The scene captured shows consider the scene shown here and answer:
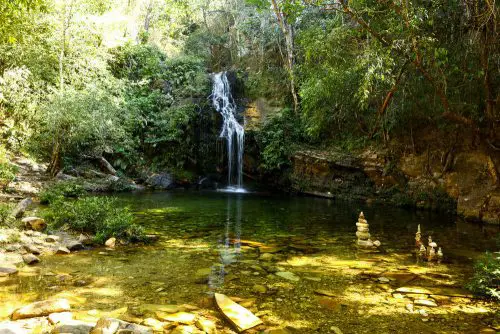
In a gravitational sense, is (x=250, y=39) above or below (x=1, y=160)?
above

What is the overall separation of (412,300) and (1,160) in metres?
12.5

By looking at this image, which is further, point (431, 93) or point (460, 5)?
point (431, 93)

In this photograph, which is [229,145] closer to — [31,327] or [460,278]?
[460,278]

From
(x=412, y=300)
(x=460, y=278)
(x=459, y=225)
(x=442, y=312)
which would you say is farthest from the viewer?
(x=459, y=225)

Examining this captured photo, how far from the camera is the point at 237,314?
11.7 feet

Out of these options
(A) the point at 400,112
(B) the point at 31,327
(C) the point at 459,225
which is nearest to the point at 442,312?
(B) the point at 31,327

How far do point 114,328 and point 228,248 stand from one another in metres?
3.76

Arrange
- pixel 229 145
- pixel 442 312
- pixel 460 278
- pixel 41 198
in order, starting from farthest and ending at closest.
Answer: pixel 229 145 → pixel 41 198 → pixel 460 278 → pixel 442 312

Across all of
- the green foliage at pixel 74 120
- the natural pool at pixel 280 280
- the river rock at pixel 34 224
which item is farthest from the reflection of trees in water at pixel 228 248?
the green foliage at pixel 74 120

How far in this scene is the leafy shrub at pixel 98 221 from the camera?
6.74 metres

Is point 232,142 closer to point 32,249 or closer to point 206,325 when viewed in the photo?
point 32,249

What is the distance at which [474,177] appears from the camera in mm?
11773

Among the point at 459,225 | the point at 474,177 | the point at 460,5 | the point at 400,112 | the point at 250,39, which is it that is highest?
the point at 250,39

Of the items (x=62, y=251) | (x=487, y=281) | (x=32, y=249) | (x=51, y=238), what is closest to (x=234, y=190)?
(x=51, y=238)
